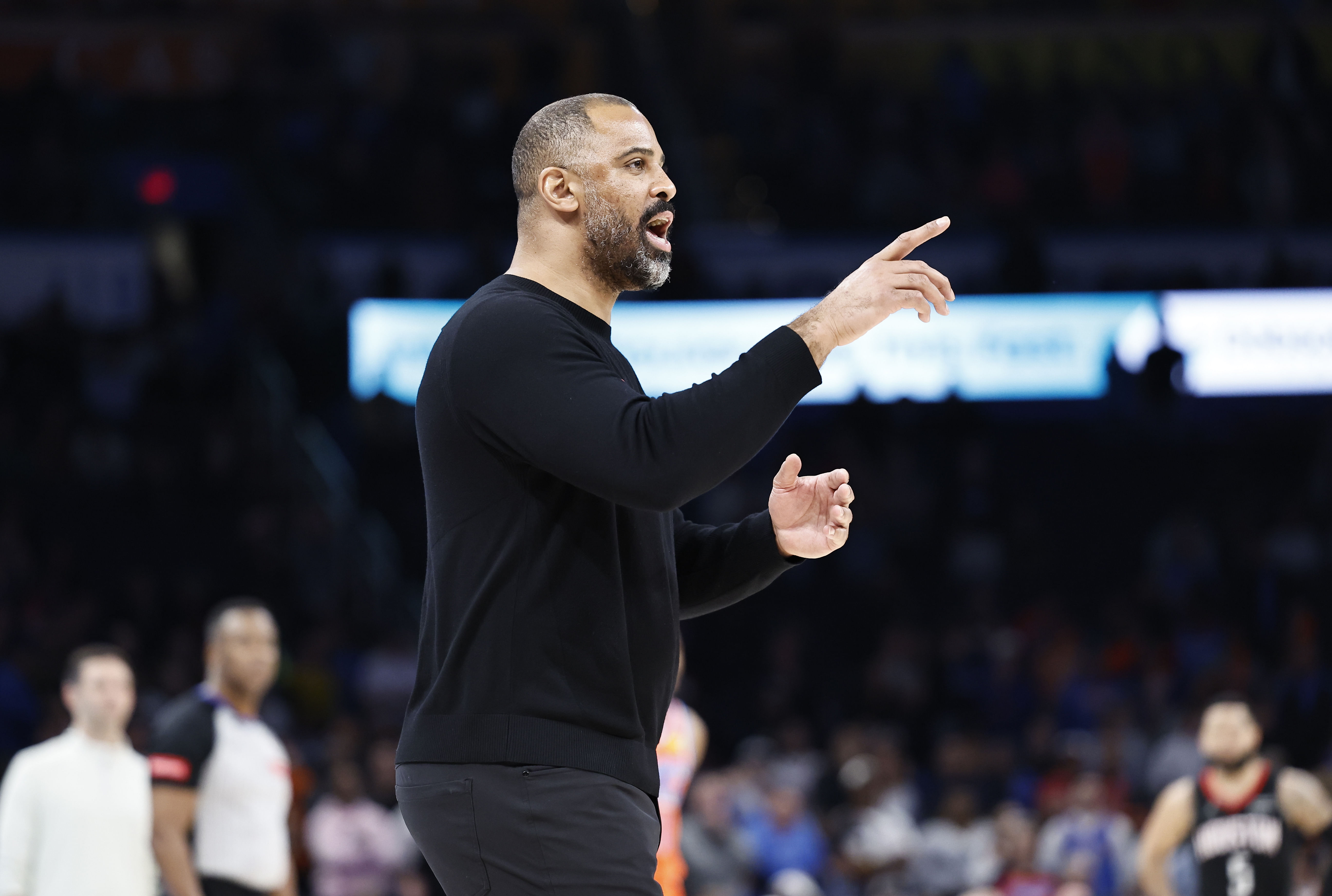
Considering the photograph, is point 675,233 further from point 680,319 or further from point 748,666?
point 748,666

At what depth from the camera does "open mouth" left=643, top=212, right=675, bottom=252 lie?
2910 mm

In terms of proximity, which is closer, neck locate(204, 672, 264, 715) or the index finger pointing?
the index finger pointing

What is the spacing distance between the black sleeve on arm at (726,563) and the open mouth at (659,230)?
53 centimetres

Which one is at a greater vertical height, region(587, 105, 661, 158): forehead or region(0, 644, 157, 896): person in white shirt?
region(587, 105, 661, 158): forehead

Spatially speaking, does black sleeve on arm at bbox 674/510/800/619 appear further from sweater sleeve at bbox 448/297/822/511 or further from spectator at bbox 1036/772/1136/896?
spectator at bbox 1036/772/1136/896

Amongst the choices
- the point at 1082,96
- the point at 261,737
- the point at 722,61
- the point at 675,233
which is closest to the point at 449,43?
the point at 722,61

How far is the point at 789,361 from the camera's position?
8.52 feet

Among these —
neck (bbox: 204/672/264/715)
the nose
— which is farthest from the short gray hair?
neck (bbox: 204/672/264/715)

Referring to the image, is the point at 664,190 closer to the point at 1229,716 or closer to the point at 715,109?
the point at 1229,716

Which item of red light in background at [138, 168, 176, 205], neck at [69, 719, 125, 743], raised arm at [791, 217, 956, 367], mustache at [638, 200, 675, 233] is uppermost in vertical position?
red light in background at [138, 168, 176, 205]

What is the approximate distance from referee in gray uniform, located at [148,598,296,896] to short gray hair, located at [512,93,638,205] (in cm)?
416

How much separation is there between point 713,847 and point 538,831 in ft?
28.2

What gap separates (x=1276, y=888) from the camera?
7.83 meters

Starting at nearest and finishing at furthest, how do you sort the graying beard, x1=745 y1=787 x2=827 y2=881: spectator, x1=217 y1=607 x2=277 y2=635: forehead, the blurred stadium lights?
the graying beard → x1=217 y1=607 x2=277 y2=635: forehead → x1=745 y1=787 x2=827 y2=881: spectator → the blurred stadium lights
